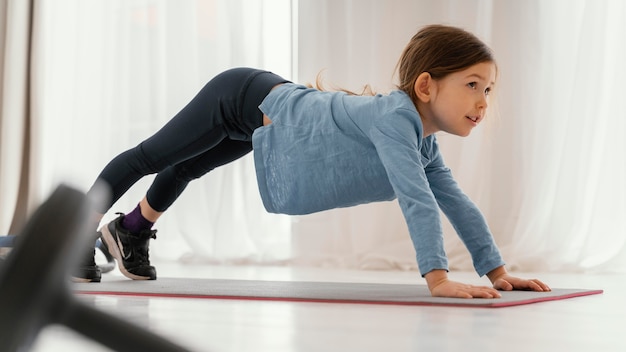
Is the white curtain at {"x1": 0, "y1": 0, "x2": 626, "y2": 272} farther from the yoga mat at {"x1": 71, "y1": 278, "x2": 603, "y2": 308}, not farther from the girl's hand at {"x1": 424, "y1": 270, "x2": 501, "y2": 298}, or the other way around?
the girl's hand at {"x1": 424, "y1": 270, "x2": 501, "y2": 298}

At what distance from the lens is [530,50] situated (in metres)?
2.66

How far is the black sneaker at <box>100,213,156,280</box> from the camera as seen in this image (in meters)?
1.71

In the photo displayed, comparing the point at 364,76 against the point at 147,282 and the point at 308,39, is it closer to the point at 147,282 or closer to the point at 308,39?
the point at 308,39

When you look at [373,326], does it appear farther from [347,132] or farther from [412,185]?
[347,132]

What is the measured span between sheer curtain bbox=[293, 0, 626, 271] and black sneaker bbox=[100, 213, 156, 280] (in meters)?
1.09

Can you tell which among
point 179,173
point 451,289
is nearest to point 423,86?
point 451,289

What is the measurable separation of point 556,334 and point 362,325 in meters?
0.21

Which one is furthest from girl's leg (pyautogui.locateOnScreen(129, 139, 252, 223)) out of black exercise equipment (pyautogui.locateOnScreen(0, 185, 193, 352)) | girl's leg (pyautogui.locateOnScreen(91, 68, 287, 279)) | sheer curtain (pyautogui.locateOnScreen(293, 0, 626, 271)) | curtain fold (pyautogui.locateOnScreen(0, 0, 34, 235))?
curtain fold (pyautogui.locateOnScreen(0, 0, 34, 235))

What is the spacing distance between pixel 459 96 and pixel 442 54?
8cm

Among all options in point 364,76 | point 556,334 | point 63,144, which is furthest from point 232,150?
point 63,144

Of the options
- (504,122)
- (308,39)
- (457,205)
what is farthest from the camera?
(308,39)

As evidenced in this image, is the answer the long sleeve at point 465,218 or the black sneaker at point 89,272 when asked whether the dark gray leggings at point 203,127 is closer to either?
the black sneaker at point 89,272

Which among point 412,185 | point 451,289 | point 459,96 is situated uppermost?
point 459,96

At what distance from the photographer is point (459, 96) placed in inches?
55.8
